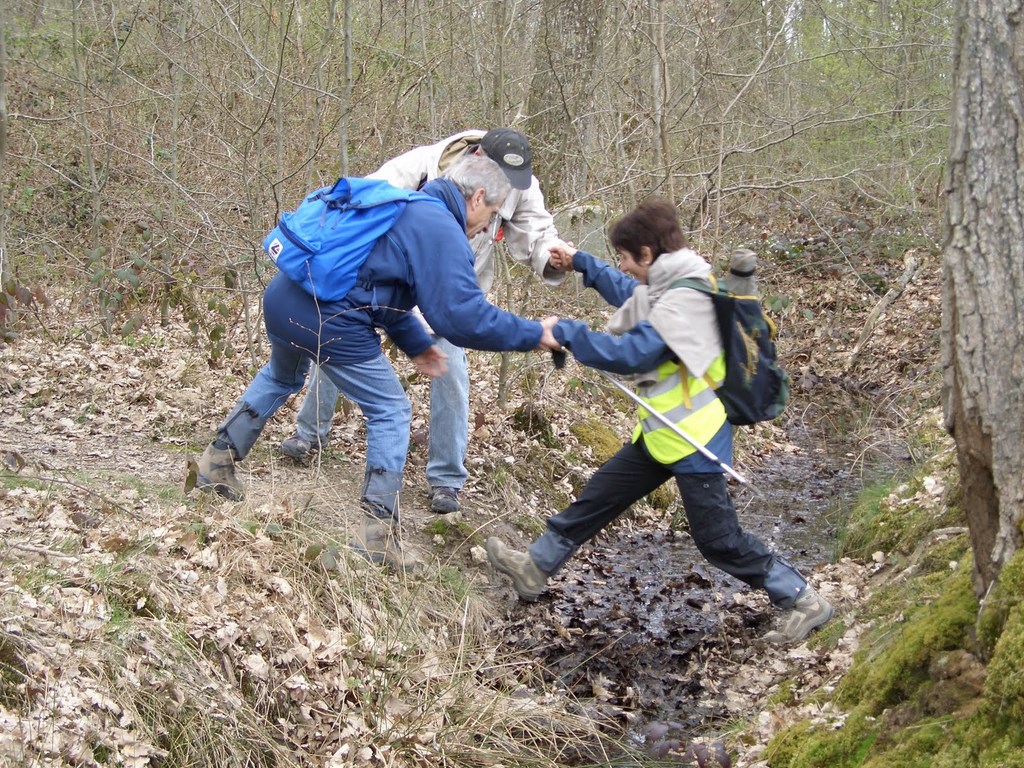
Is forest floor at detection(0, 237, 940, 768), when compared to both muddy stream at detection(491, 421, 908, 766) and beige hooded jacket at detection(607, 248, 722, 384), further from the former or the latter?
beige hooded jacket at detection(607, 248, 722, 384)

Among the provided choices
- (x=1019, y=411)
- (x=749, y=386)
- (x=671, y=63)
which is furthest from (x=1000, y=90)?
(x=671, y=63)

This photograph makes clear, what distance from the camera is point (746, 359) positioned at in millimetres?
4551

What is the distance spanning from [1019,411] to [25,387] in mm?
6636

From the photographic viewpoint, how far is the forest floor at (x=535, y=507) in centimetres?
452

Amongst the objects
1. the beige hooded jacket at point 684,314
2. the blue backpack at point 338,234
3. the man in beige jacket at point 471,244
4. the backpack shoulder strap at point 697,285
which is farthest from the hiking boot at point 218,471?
the backpack shoulder strap at point 697,285

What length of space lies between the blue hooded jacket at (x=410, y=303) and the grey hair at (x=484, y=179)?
0.05 m

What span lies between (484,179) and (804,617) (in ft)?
8.79

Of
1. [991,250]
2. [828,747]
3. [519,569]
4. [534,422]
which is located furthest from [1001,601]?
[534,422]

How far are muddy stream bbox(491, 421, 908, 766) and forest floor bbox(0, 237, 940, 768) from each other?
1 centimetres

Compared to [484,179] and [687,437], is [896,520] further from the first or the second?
[484,179]

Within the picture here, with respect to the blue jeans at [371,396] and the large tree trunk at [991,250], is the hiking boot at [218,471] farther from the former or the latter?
the large tree trunk at [991,250]

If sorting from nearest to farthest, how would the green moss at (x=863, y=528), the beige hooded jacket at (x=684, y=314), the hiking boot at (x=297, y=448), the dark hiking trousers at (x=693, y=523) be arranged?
1. the beige hooded jacket at (x=684, y=314)
2. the dark hiking trousers at (x=693, y=523)
3. the green moss at (x=863, y=528)
4. the hiking boot at (x=297, y=448)

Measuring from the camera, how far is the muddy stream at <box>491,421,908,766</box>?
472 centimetres

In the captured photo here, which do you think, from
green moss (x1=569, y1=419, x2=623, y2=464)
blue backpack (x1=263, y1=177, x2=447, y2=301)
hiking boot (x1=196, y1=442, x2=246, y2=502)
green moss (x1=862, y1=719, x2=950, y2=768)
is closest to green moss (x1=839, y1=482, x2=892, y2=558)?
green moss (x1=569, y1=419, x2=623, y2=464)
